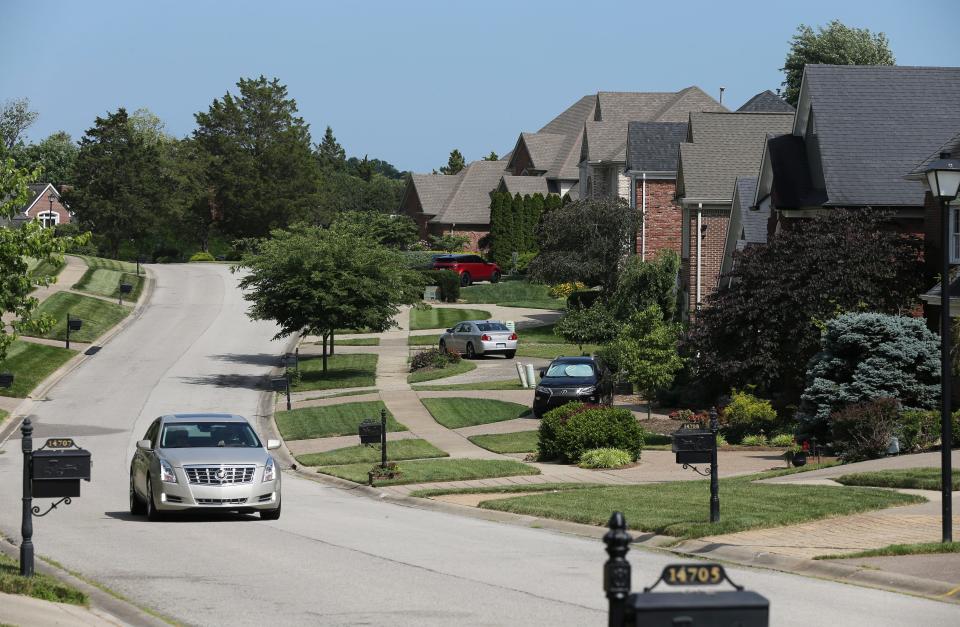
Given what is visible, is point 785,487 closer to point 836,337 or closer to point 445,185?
point 836,337

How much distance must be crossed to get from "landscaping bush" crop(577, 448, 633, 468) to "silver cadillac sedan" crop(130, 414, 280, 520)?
868 centimetres

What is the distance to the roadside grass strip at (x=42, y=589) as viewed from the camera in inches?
438

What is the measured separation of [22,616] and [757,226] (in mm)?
34223

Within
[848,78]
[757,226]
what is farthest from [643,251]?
[848,78]

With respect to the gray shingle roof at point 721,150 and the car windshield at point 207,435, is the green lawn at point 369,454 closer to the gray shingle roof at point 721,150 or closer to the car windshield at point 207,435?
the car windshield at point 207,435

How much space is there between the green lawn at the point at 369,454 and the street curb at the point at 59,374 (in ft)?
32.0

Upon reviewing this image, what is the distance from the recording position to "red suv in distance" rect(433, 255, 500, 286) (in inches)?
2908

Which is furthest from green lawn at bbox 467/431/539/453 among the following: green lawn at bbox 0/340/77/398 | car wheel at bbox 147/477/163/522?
green lawn at bbox 0/340/77/398

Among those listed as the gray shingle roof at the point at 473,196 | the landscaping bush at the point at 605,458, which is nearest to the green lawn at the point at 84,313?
the landscaping bush at the point at 605,458

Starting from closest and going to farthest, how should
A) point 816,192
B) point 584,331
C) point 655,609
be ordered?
1. point 655,609
2. point 816,192
3. point 584,331

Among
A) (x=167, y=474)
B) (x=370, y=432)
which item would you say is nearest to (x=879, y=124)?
(x=370, y=432)

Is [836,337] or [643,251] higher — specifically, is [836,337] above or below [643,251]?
below

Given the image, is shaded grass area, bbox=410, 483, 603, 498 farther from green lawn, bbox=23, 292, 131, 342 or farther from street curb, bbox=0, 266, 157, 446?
green lawn, bbox=23, 292, 131, 342

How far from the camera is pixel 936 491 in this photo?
18750mm
